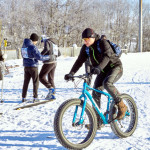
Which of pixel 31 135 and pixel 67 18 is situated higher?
pixel 67 18

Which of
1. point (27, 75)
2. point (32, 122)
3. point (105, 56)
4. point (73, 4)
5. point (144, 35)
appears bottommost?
point (32, 122)

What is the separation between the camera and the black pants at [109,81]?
3.15 metres

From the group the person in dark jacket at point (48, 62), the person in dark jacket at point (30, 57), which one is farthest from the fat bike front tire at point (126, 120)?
the person in dark jacket at point (48, 62)

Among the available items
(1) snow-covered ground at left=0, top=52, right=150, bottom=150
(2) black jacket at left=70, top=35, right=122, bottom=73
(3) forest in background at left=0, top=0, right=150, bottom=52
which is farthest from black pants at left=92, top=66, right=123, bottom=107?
(3) forest in background at left=0, top=0, right=150, bottom=52

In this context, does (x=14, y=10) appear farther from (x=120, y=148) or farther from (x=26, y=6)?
(x=120, y=148)

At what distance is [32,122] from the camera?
13.7ft

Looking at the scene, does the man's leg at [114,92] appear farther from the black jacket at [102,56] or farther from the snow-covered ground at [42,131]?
the snow-covered ground at [42,131]

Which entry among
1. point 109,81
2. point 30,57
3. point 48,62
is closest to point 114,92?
point 109,81

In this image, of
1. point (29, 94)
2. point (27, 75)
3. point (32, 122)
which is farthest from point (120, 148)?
point (29, 94)

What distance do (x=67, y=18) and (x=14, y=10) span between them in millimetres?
8452

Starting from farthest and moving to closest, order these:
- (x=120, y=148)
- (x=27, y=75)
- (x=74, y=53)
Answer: (x=74, y=53)
(x=27, y=75)
(x=120, y=148)

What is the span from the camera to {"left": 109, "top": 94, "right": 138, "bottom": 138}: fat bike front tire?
10.6 feet

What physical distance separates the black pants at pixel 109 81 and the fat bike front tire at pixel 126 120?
0.18 m

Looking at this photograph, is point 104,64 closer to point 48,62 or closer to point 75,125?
point 75,125
